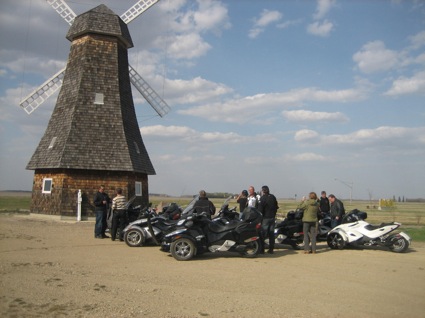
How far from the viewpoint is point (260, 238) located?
10133 millimetres

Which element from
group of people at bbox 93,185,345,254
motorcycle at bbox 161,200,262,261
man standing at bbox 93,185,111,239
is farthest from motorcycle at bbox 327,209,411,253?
man standing at bbox 93,185,111,239

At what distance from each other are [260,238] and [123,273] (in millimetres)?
3917

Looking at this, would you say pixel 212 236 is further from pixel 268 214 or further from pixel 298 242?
pixel 298 242

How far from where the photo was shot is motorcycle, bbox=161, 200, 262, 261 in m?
9.27

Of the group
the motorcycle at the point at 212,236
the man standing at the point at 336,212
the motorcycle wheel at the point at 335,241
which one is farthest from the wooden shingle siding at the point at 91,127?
the motorcycle wheel at the point at 335,241

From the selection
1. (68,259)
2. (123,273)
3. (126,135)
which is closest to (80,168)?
(126,135)

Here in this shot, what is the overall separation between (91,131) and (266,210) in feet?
41.1

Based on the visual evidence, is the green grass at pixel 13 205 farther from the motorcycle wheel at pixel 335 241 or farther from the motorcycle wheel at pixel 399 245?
the motorcycle wheel at pixel 399 245

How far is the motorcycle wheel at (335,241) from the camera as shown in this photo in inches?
448

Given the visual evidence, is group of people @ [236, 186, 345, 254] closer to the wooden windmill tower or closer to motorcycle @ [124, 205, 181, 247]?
motorcycle @ [124, 205, 181, 247]

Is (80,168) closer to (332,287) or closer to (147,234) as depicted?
(147,234)

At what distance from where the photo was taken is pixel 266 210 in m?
10.8

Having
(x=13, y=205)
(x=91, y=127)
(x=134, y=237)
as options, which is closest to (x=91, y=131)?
(x=91, y=127)

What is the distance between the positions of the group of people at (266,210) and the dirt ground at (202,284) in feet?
2.41
